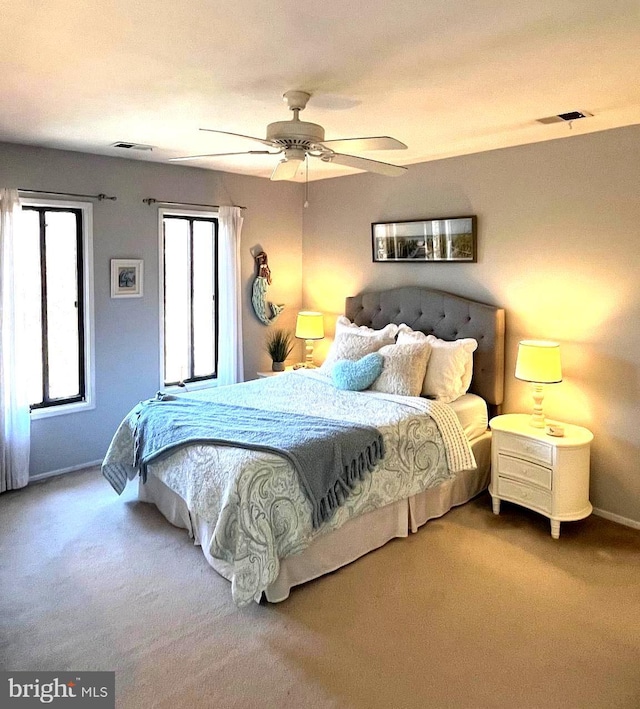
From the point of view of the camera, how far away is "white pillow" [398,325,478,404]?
13.7ft

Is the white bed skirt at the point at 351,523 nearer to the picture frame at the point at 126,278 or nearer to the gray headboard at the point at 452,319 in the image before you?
the gray headboard at the point at 452,319

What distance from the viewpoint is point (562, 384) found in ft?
13.3

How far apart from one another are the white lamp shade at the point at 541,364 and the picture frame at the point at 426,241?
3.30 ft

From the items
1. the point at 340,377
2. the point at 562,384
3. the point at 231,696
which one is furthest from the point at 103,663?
the point at 562,384

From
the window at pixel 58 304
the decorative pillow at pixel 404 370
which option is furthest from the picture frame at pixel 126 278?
the decorative pillow at pixel 404 370

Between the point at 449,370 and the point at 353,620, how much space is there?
196cm

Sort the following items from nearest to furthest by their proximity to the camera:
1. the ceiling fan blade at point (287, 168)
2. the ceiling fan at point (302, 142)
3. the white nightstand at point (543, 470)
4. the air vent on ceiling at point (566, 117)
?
the ceiling fan at point (302, 142)
the ceiling fan blade at point (287, 168)
the air vent on ceiling at point (566, 117)
the white nightstand at point (543, 470)

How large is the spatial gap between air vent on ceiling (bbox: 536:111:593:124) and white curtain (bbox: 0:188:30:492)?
3.54 metres

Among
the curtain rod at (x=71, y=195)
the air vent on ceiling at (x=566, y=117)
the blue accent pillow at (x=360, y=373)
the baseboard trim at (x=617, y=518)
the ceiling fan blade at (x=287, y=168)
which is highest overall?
the air vent on ceiling at (x=566, y=117)

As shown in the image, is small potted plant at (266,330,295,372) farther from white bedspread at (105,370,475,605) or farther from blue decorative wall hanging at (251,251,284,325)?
white bedspread at (105,370,475,605)

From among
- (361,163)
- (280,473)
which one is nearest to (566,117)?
(361,163)

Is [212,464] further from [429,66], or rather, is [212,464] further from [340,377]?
[429,66]

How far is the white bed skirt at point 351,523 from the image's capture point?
308 centimetres

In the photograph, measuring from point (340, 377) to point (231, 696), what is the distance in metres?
2.42
